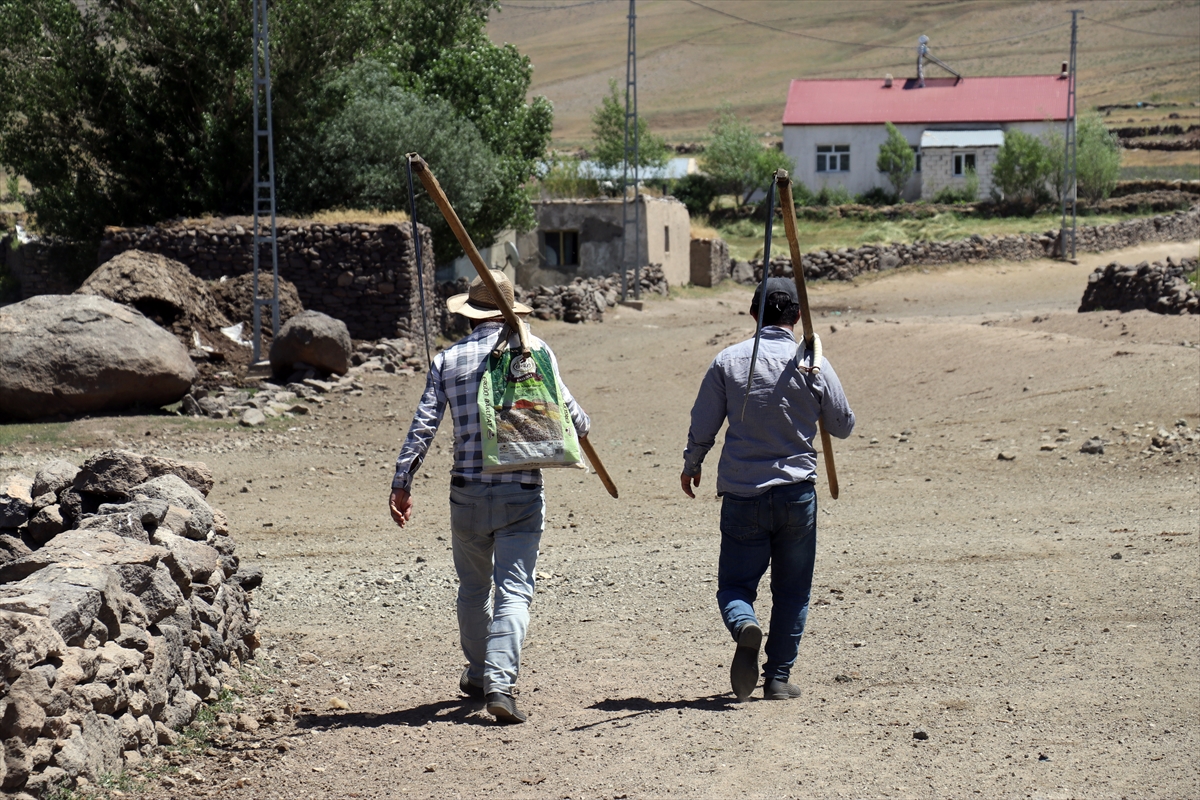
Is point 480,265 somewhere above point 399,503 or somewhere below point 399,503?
above

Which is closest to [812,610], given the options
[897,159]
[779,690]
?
[779,690]

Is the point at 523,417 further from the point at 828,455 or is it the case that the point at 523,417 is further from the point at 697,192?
the point at 697,192

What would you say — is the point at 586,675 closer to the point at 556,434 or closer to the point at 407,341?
the point at 556,434

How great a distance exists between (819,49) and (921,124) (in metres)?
86.4

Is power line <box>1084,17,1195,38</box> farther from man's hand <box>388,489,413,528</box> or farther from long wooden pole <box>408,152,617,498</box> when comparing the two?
man's hand <box>388,489,413,528</box>

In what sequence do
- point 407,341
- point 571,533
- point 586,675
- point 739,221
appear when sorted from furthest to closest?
1. point 739,221
2. point 407,341
3. point 571,533
4. point 586,675

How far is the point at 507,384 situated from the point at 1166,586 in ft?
14.0

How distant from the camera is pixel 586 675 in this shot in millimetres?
5793

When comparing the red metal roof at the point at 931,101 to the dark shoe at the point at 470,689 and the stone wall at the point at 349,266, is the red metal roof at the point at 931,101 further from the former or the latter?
the dark shoe at the point at 470,689

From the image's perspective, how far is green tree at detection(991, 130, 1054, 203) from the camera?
48.7 metres

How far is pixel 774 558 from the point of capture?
5223 millimetres

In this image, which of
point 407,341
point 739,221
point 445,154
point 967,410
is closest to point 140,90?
point 445,154

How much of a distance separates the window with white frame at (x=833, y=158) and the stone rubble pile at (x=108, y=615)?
182 feet

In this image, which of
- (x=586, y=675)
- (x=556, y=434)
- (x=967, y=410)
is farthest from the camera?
Answer: (x=967, y=410)
